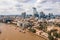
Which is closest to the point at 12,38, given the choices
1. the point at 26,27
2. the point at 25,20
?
the point at 26,27

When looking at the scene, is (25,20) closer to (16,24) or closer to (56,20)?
(16,24)

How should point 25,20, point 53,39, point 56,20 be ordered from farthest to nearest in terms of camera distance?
1. point 25,20
2. point 56,20
3. point 53,39

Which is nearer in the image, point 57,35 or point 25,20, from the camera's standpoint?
point 57,35

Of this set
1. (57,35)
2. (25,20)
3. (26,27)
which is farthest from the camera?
(25,20)

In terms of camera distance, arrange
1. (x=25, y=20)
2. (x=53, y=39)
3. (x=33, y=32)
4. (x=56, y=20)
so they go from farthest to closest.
Answer: (x=25, y=20) → (x=56, y=20) → (x=33, y=32) → (x=53, y=39)

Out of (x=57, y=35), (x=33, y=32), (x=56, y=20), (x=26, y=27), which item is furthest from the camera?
(x=26, y=27)

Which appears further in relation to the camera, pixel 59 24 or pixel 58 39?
pixel 59 24

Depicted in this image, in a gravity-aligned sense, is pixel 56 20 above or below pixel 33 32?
above

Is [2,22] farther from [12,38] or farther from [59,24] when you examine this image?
[59,24]

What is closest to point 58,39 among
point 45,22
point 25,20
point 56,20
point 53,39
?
point 53,39
